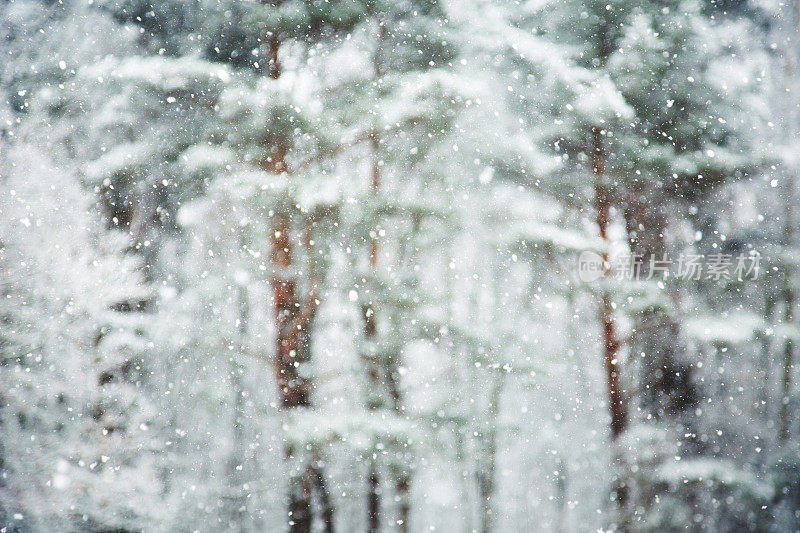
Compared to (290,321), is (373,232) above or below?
above

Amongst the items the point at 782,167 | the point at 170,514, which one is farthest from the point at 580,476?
the point at 170,514

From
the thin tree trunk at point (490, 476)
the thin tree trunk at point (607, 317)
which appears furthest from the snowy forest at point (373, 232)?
the thin tree trunk at point (490, 476)

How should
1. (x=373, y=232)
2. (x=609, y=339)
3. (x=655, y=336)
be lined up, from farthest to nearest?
(x=655, y=336), (x=609, y=339), (x=373, y=232)

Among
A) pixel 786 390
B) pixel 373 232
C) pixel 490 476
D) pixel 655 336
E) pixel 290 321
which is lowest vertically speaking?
pixel 490 476

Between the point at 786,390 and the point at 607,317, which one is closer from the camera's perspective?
the point at 607,317

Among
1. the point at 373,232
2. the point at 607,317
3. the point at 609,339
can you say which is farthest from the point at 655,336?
the point at 373,232

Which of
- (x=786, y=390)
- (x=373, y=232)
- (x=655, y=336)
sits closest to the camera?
(x=373, y=232)

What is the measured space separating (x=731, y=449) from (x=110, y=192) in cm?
619

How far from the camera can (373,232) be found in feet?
10.1

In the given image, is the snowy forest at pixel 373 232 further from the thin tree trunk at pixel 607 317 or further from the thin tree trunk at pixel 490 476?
the thin tree trunk at pixel 490 476

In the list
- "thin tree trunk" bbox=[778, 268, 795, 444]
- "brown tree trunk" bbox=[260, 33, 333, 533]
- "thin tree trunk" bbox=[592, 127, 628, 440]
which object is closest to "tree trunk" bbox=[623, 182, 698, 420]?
"thin tree trunk" bbox=[592, 127, 628, 440]

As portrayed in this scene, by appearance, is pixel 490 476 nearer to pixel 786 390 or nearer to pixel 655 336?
pixel 655 336

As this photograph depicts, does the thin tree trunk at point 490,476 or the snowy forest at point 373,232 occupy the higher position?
the snowy forest at point 373,232

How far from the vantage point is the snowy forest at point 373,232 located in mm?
2969
